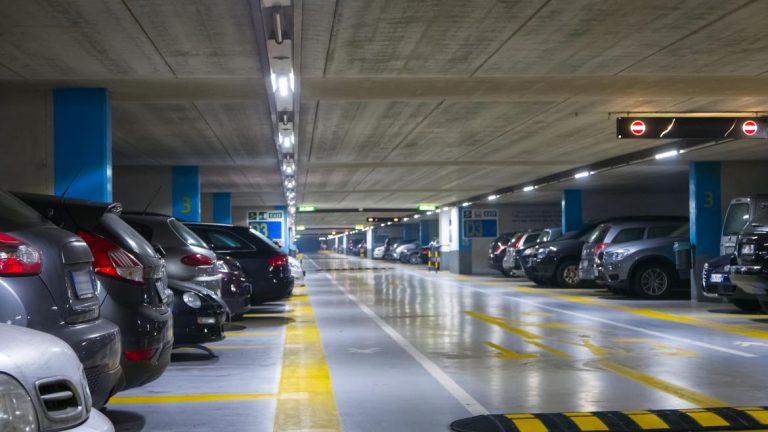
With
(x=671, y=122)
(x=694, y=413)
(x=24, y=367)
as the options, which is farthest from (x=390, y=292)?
(x=24, y=367)

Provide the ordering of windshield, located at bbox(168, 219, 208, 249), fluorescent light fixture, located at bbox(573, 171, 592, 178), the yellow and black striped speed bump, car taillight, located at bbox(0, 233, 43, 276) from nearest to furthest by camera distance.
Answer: car taillight, located at bbox(0, 233, 43, 276)
the yellow and black striped speed bump
windshield, located at bbox(168, 219, 208, 249)
fluorescent light fixture, located at bbox(573, 171, 592, 178)

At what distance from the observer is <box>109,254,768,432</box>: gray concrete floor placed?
21.7 feet

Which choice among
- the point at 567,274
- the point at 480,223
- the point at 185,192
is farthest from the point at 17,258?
the point at 480,223

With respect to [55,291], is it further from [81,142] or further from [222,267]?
[81,142]

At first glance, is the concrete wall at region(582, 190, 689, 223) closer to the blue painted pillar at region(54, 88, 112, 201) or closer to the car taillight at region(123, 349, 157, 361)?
the blue painted pillar at region(54, 88, 112, 201)

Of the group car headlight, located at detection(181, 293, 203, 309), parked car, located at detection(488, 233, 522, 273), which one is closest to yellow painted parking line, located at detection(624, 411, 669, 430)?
car headlight, located at detection(181, 293, 203, 309)

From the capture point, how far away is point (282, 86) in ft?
35.3

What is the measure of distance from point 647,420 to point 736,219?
10667mm

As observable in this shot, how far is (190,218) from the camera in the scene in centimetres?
2242

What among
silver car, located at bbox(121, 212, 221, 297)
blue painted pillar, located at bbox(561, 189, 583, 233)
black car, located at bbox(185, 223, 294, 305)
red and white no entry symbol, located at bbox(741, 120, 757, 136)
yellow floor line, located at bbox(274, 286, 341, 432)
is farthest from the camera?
blue painted pillar, located at bbox(561, 189, 583, 233)

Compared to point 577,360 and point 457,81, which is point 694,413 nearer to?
point 577,360

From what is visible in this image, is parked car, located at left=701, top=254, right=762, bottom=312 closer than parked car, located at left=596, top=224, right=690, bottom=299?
Yes

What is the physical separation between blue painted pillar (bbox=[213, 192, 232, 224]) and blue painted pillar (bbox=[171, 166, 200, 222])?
34.1 feet

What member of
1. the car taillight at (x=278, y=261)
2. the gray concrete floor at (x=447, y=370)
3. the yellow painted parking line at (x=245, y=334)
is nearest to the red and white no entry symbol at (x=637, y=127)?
the gray concrete floor at (x=447, y=370)
